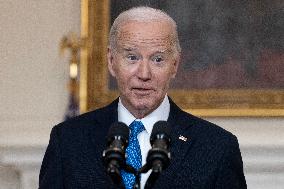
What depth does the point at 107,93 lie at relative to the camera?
5145 mm

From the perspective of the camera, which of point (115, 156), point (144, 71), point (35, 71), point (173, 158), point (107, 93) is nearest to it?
point (115, 156)

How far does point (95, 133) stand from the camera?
2.88 metres

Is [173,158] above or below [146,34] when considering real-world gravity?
below

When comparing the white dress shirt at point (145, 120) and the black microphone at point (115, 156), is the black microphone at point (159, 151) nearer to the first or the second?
the black microphone at point (115, 156)

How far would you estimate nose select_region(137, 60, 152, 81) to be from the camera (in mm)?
2605

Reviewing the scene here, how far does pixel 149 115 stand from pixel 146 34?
1.10ft

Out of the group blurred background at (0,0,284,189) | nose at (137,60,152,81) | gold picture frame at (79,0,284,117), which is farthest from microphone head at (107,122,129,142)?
blurred background at (0,0,284,189)

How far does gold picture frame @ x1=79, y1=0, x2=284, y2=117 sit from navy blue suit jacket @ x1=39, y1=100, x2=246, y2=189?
85.6 inches

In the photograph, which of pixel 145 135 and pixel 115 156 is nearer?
pixel 115 156

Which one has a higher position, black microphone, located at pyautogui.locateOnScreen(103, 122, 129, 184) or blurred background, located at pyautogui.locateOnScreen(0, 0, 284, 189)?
black microphone, located at pyautogui.locateOnScreen(103, 122, 129, 184)

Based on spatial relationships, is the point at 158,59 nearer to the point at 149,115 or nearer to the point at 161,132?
the point at 149,115

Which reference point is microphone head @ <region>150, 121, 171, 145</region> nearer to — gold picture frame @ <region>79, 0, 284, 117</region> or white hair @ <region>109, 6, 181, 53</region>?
white hair @ <region>109, 6, 181, 53</region>

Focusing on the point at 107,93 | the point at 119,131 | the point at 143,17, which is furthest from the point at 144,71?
the point at 107,93

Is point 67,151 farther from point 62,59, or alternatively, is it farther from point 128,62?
point 62,59
